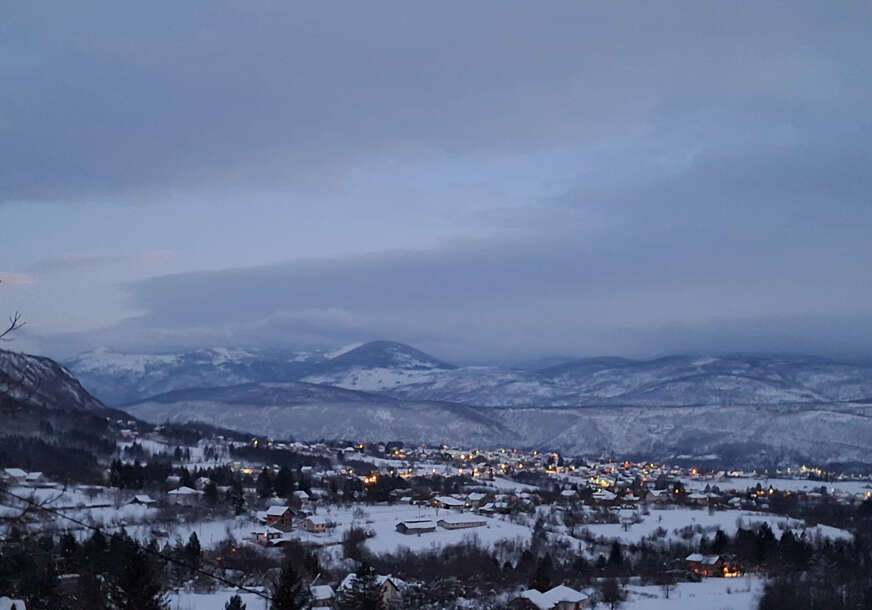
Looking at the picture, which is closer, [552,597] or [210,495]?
[552,597]

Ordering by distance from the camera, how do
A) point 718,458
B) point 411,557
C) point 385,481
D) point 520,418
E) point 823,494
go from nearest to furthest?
point 411,557 → point 385,481 → point 823,494 → point 718,458 → point 520,418

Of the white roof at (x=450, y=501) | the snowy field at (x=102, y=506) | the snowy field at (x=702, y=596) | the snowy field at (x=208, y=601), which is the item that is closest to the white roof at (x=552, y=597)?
the snowy field at (x=702, y=596)

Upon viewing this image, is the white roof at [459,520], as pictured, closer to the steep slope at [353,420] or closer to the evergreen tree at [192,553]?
the evergreen tree at [192,553]

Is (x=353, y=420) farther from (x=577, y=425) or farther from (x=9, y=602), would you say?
(x=9, y=602)

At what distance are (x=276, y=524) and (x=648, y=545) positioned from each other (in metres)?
21.1

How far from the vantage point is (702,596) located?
32.1m

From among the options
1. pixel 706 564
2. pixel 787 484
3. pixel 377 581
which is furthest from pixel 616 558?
pixel 787 484

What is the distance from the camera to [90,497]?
50625 millimetres

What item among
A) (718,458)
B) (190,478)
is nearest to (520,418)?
(718,458)

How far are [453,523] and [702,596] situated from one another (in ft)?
63.5

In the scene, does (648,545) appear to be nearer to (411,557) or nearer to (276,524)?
(411,557)

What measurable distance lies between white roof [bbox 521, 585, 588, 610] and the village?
8cm

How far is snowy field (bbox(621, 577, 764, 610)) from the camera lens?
29.9m

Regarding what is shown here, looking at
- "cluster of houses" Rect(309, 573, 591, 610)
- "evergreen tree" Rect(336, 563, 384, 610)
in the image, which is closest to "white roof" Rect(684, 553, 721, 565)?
"cluster of houses" Rect(309, 573, 591, 610)
